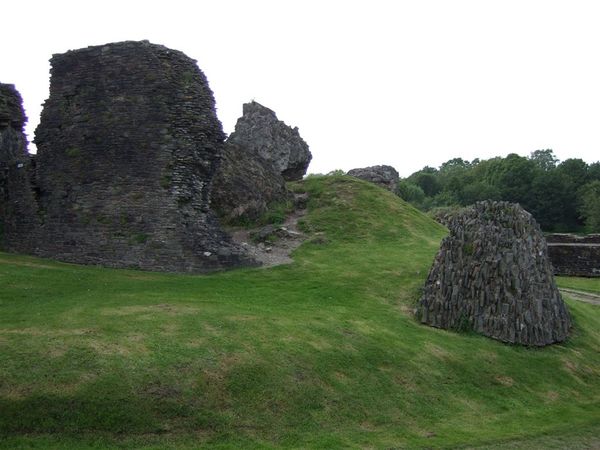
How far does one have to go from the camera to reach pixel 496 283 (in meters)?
18.8

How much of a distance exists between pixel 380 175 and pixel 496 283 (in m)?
21.7

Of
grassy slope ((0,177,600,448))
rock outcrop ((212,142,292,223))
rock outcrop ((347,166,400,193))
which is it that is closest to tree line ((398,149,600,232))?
rock outcrop ((347,166,400,193))

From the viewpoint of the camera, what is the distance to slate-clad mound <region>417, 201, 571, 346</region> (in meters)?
18.4

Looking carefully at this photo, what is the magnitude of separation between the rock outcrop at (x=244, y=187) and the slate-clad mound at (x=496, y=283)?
1025 centimetres

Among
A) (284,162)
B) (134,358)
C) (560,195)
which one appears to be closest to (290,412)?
(134,358)

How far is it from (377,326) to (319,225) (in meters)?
11.6

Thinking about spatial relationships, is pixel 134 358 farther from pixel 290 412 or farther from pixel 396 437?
pixel 396 437

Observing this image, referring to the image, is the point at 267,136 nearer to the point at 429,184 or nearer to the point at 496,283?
the point at 496,283

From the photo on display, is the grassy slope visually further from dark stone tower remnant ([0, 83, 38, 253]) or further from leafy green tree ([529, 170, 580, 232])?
leafy green tree ([529, 170, 580, 232])

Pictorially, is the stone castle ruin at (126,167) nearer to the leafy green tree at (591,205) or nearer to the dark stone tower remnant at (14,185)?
the dark stone tower remnant at (14,185)

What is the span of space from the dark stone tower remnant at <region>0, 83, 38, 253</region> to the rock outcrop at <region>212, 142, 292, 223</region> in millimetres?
7538

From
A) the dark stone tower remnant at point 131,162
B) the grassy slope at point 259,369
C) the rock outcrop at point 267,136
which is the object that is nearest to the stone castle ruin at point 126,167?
the dark stone tower remnant at point 131,162

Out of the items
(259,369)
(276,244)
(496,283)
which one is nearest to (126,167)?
(276,244)

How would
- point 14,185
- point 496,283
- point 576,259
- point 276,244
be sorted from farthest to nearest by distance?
point 576,259, point 276,244, point 14,185, point 496,283
